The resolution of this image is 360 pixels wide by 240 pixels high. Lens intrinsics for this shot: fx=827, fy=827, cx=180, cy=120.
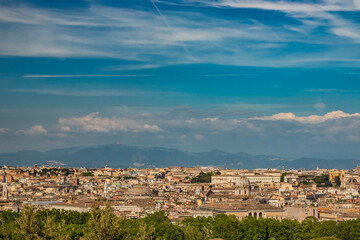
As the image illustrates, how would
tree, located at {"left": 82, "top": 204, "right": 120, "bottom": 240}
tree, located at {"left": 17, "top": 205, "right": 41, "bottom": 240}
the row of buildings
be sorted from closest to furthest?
tree, located at {"left": 82, "top": 204, "right": 120, "bottom": 240} < tree, located at {"left": 17, "top": 205, "right": 41, "bottom": 240} < the row of buildings

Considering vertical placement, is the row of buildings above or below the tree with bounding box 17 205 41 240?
above

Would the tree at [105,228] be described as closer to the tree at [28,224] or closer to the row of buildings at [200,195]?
the row of buildings at [200,195]

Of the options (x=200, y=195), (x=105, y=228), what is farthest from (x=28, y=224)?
(x=200, y=195)

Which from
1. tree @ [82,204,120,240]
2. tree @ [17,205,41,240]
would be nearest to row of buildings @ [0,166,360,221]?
tree @ [82,204,120,240]

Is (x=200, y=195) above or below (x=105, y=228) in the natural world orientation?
above

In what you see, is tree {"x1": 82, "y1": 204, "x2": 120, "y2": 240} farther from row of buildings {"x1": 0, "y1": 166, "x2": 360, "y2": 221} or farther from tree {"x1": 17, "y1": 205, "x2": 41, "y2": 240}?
tree {"x1": 17, "y1": 205, "x2": 41, "y2": 240}

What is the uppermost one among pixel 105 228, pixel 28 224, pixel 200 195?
pixel 200 195

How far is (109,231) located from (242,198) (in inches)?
2676

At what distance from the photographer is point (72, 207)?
91.2 meters

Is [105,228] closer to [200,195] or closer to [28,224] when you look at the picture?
[28,224]

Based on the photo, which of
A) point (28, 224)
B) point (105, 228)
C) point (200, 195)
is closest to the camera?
point (105, 228)

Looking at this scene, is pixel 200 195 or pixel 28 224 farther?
pixel 200 195

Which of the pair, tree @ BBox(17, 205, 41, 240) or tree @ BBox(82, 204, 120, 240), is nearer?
tree @ BBox(82, 204, 120, 240)

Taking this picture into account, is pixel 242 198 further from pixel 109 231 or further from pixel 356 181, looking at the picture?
pixel 109 231
